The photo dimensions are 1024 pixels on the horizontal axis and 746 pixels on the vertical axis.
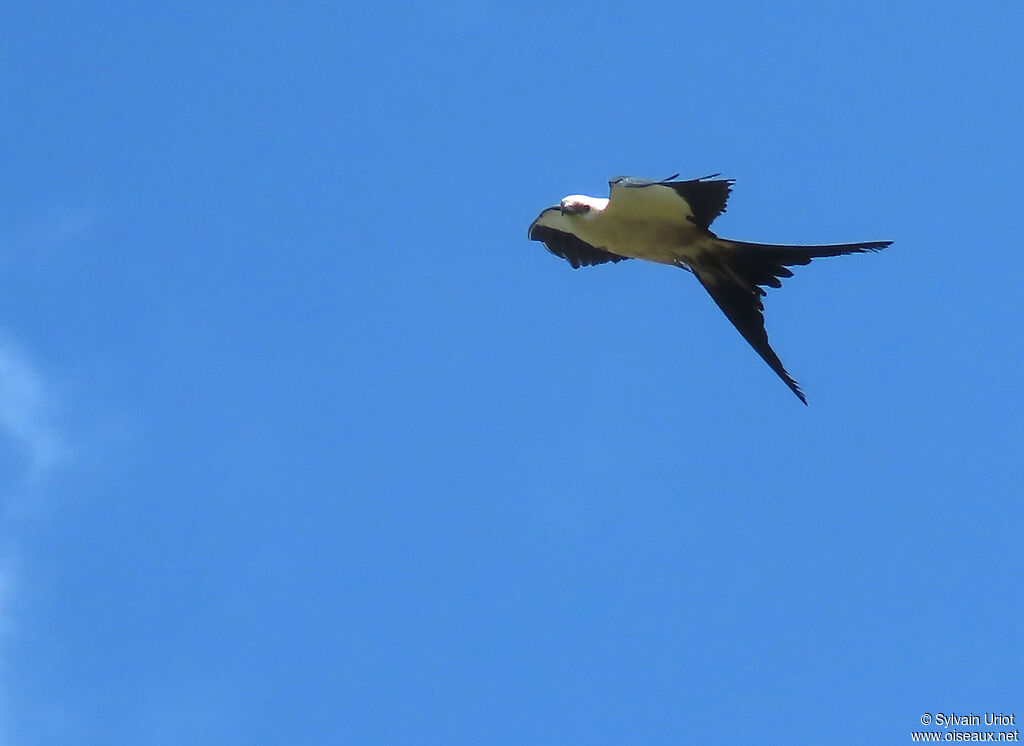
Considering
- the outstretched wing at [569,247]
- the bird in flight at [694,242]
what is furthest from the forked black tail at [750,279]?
the outstretched wing at [569,247]

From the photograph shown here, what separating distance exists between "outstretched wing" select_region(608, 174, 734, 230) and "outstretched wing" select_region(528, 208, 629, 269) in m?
1.06

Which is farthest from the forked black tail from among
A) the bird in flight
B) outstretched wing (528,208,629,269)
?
outstretched wing (528,208,629,269)

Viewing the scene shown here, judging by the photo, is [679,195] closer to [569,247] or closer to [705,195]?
[705,195]

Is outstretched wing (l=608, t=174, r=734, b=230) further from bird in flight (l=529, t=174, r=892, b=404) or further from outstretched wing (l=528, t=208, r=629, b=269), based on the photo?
outstretched wing (l=528, t=208, r=629, b=269)

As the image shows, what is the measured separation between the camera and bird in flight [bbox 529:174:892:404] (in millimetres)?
7066

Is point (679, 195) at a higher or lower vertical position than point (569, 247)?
lower

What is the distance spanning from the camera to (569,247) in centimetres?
847

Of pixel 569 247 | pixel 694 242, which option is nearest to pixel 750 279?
pixel 694 242

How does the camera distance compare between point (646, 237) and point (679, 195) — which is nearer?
point (679, 195)

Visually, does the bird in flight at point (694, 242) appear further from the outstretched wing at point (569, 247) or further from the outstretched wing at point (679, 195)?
the outstretched wing at point (569, 247)

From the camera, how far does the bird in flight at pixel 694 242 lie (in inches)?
278

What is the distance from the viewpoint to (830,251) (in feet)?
22.4

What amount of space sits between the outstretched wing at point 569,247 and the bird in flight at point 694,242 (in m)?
0.54

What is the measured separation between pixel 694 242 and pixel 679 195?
1.41 feet
